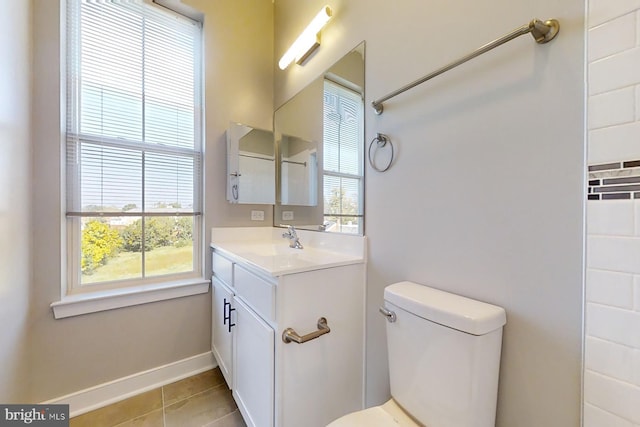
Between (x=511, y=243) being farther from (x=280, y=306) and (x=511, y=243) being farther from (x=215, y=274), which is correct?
(x=215, y=274)

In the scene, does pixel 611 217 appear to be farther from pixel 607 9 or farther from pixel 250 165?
pixel 250 165

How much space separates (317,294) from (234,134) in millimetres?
1371

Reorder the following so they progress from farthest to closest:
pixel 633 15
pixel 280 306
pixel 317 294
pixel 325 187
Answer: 1. pixel 325 187
2. pixel 317 294
3. pixel 280 306
4. pixel 633 15

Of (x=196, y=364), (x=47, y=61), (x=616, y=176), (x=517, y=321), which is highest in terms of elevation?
(x=47, y=61)

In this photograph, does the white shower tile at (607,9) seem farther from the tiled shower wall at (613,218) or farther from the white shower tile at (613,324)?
the white shower tile at (613,324)

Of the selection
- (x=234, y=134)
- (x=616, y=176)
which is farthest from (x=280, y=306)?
(x=234, y=134)

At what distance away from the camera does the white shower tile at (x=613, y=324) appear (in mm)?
542

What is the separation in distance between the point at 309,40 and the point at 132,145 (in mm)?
1326

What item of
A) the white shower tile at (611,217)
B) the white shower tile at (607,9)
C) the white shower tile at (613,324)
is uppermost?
the white shower tile at (607,9)

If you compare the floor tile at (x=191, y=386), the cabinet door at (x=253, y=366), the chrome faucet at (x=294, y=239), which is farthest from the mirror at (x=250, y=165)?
the floor tile at (x=191, y=386)

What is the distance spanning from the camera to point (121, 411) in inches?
56.0

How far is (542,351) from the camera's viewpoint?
687 mm

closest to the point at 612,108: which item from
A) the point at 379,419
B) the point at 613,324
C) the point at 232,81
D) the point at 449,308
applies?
the point at 613,324

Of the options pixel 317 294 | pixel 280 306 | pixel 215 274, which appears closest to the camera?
pixel 280 306
